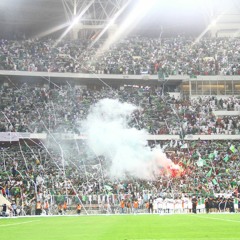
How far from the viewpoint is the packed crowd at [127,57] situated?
5159 centimetres

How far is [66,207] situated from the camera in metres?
33.0

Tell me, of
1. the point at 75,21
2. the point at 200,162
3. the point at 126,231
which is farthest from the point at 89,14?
the point at 126,231

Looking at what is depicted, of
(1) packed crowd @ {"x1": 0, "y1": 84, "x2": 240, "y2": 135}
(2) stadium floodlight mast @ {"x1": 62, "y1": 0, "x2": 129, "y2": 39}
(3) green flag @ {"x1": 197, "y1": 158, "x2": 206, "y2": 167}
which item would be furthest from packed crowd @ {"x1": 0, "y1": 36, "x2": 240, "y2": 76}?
(3) green flag @ {"x1": 197, "y1": 158, "x2": 206, "y2": 167}

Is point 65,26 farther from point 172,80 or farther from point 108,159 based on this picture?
point 108,159

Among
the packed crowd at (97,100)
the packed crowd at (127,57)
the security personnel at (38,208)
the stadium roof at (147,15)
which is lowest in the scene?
the security personnel at (38,208)

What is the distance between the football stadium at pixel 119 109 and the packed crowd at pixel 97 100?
0.36ft

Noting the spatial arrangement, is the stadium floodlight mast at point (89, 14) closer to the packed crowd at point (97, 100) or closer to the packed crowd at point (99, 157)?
the packed crowd at point (99, 157)

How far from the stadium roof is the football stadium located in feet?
0.45

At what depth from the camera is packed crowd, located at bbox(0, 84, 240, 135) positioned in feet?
148

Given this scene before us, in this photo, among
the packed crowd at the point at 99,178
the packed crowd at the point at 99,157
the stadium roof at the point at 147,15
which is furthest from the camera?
the stadium roof at the point at 147,15

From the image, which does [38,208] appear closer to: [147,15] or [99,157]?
[99,157]

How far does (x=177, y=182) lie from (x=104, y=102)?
13725 mm

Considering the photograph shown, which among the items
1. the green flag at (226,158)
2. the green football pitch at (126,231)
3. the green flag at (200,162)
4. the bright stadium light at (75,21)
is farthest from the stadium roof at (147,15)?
the green football pitch at (126,231)

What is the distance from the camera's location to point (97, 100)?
50.1m
